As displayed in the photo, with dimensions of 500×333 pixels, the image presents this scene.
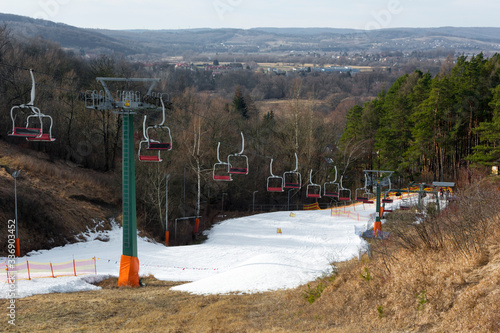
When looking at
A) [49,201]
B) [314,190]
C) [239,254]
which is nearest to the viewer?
[239,254]

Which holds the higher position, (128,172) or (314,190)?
(128,172)

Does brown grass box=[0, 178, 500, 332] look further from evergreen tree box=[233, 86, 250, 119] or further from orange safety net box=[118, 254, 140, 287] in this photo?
evergreen tree box=[233, 86, 250, 119]

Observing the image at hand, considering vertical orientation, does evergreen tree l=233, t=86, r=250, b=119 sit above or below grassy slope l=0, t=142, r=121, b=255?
above

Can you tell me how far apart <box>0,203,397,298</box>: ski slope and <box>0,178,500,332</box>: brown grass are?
1.87 meters

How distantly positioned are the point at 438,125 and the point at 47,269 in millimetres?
40860

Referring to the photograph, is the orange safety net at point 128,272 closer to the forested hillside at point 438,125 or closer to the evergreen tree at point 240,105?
the forested hillside at point 438,125

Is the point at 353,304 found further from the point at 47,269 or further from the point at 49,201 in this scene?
the point at 49,201

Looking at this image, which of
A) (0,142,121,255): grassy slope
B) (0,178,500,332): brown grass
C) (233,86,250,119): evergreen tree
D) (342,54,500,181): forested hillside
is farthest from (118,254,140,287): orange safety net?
(233,86,250,119): evergreen tree

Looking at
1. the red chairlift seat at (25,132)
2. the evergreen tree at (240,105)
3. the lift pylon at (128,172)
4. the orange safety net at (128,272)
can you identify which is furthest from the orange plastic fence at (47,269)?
the evergreen tree at (240,105)

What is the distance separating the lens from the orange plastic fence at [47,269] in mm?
21766

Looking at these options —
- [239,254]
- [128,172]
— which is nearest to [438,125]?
[239,254]

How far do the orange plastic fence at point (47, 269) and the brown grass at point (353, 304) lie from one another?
390 centimetres

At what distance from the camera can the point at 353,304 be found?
44.4 ft

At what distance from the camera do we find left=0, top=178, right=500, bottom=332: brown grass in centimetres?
1142
